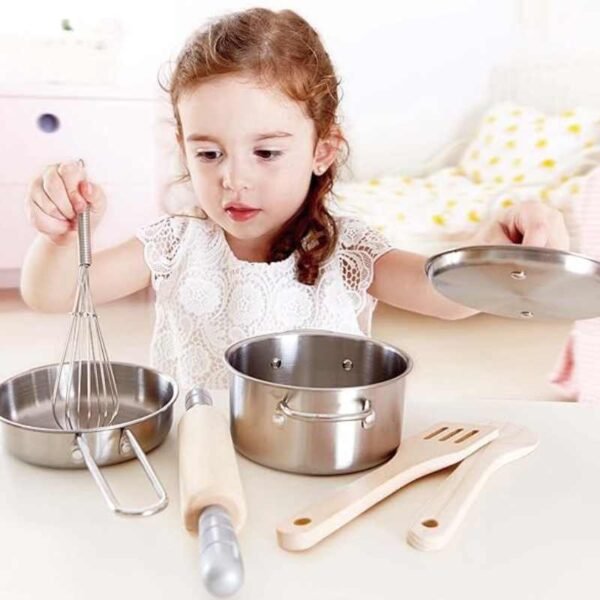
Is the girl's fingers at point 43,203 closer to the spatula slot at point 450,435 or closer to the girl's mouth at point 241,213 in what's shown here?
the girl's mouth at point 241,213

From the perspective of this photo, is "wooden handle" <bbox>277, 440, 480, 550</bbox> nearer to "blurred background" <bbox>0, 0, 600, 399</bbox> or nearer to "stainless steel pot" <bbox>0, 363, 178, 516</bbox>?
"stainless steel pot" <bbox>0, 363, 178, 516</bbox>

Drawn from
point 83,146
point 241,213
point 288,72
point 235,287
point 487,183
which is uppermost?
point 288,72

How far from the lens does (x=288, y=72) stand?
3.24 ft

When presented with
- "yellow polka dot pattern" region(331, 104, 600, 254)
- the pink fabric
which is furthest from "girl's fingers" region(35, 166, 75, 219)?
"yellow polka dot pattern" region(331, 104, 600, 254)

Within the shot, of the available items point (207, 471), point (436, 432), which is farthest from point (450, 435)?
point (207, 471)

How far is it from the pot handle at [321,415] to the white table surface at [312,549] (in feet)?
0.16

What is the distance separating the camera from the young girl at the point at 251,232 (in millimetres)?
932

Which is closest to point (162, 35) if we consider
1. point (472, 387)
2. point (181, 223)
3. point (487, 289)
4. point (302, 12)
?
point (302, 12)

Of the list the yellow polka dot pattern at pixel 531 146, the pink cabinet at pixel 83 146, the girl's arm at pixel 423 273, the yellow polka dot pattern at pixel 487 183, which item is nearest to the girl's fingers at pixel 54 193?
the girl's arm at pixel 423 273

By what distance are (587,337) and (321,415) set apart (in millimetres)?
1617

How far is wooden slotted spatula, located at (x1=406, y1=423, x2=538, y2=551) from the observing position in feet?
1.79

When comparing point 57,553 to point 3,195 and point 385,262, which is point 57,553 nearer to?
point 385,262

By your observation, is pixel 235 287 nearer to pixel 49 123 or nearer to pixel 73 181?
pixel 73 181

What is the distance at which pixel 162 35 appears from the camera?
11.5ft
